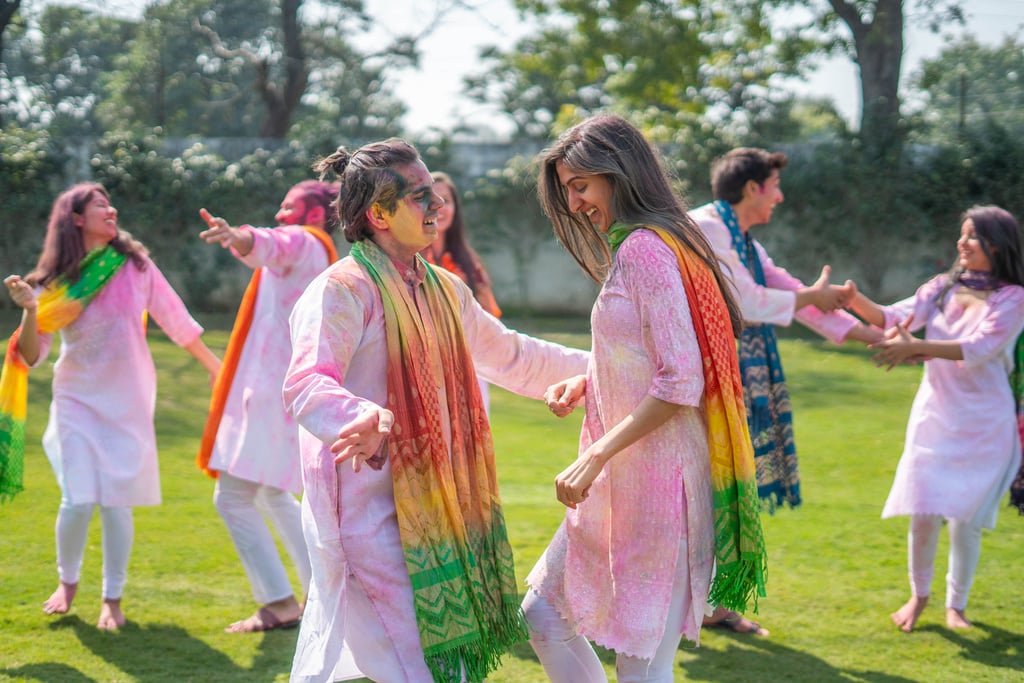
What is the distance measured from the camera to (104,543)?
16.5ft

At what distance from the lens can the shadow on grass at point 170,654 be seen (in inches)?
173

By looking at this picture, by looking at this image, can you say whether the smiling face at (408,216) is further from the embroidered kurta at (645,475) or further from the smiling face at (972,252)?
the smiling face at (972,252)

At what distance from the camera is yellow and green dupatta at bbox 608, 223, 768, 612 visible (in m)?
3.01

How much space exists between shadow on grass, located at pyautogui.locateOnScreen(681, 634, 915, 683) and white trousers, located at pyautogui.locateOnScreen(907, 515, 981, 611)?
27.6 inches

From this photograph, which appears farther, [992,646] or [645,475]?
[992,646]

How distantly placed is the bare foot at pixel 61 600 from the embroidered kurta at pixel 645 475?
2.85 m

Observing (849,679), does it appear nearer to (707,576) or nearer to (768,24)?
(707,576)

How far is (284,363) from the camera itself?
5.00 m

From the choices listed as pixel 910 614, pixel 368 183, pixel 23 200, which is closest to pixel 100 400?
pixel 368 183

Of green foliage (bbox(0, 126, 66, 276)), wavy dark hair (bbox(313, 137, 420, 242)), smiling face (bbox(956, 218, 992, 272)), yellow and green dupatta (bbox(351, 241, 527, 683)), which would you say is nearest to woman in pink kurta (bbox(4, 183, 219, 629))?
wavy dark hair (bbox(313, 137, 420, 242))

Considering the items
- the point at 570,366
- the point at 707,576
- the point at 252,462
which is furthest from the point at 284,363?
the point at 707,576

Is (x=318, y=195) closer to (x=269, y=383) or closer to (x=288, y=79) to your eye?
(x=269, y=383)

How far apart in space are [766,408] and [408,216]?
98.9 inches

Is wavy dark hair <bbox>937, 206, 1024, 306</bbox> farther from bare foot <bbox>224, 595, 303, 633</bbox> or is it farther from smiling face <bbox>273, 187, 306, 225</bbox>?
bare foot <bbox>224, 595, 303, 633</bbox>
